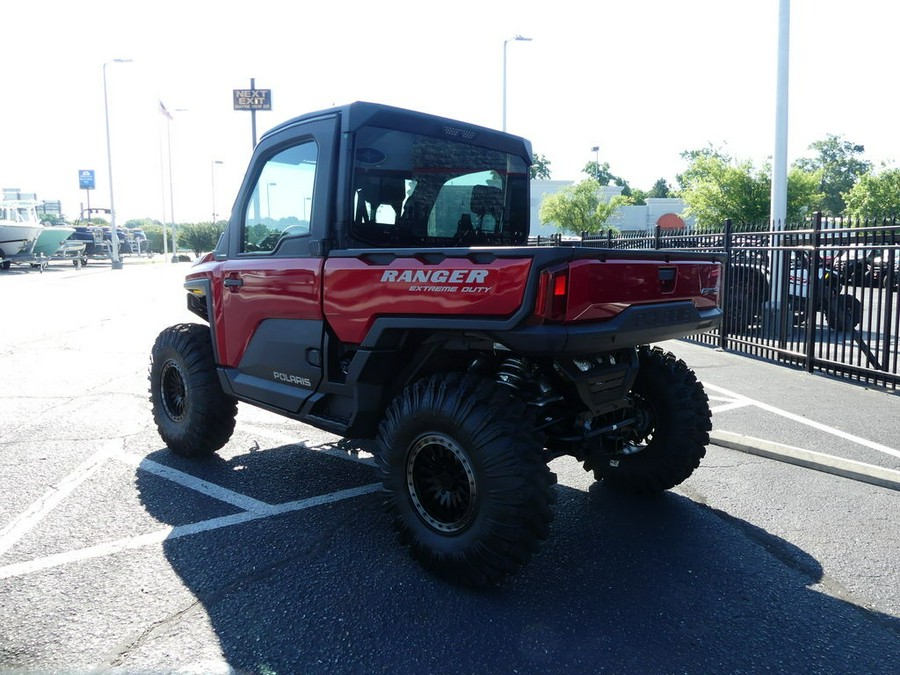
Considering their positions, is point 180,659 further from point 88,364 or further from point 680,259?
point 88,364

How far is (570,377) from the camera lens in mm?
3262

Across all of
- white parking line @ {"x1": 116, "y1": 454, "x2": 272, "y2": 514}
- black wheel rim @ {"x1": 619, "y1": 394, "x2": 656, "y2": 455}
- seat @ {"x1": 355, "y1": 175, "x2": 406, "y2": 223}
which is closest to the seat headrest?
seat @ {"x1": 355, "y1": 175, "x2": 406, "y2": 223}

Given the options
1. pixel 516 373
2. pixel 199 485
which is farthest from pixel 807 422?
pixel 199 485

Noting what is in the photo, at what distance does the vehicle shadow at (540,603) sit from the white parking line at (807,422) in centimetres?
229

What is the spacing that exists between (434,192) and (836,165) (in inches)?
5159

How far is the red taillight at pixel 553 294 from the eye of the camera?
2826 mm

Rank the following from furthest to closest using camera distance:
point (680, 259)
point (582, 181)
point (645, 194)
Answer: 1. point (645, 194)
2. point (582, 181)
3. point (680, 259)

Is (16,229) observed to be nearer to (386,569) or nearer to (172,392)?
(172,392)

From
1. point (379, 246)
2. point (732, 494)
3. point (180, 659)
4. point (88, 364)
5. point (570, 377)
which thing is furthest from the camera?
point (88, 364)

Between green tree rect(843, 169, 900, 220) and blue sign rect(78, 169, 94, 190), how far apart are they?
60706 millimetres

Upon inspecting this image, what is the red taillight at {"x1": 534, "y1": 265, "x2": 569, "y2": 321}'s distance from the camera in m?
2.83

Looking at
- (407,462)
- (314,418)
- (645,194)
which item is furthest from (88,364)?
(645,194)

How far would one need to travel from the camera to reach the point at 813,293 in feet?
28.3

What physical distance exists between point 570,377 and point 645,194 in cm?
11991
